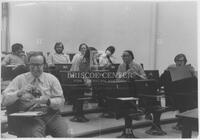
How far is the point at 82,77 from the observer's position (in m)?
3.62

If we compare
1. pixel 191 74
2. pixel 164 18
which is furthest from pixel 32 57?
pixel 191 74

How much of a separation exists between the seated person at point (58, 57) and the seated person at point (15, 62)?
303 mm

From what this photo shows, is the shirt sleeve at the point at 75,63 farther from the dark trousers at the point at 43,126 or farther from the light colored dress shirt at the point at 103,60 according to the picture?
the dark trousers at the point at 43,126

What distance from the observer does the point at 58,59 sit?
3.57 meters

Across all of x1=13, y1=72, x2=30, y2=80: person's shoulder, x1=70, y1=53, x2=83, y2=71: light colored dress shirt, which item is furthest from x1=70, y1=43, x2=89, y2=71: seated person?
x1=13, y1=72, x2=30, y2=80: person's shoulder

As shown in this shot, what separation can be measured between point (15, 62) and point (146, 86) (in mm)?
1641

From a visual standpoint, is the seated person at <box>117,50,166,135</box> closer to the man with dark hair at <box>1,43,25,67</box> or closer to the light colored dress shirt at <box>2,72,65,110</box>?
the light colored dress shirt at <box>2,72,65,110</box>

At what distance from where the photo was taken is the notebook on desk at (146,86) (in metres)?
3.72

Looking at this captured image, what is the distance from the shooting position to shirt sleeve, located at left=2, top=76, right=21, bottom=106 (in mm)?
3230

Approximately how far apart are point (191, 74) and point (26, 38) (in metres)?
2.08

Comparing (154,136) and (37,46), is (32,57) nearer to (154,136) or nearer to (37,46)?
(37,46)

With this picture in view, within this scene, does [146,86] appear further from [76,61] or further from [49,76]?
[49,76]

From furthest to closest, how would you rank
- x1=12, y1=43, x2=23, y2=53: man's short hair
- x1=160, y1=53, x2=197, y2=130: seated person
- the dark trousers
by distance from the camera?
x1=160, y1=53, x2=197, y2=130: seated person → x1=12, y1=43, x2=23, y2=53: man's short hair → the dark trousers

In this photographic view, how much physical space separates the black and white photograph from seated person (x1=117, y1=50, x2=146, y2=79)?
0.01m
